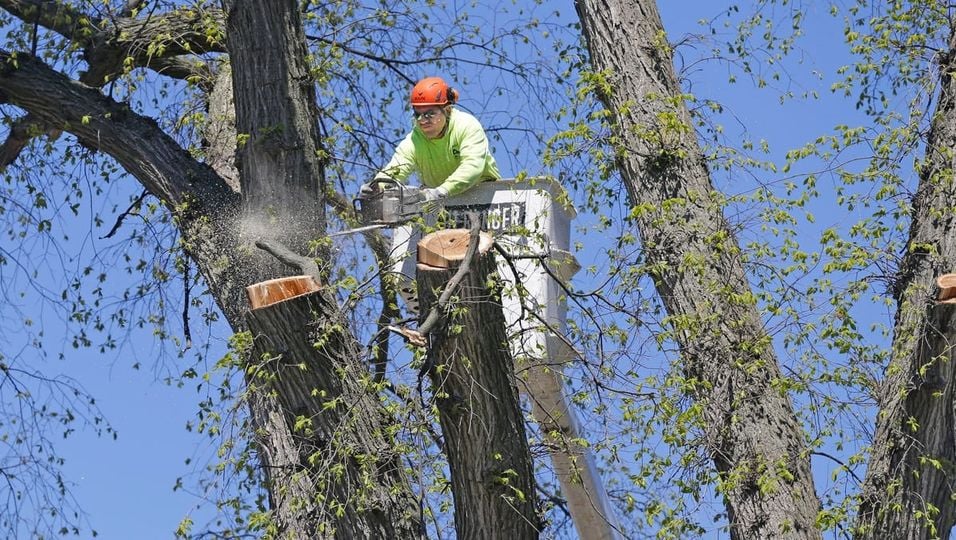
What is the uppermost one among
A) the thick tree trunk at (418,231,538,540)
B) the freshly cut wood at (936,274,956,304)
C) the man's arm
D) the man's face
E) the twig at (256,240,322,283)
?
the man's face

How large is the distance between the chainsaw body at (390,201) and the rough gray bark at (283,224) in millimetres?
290

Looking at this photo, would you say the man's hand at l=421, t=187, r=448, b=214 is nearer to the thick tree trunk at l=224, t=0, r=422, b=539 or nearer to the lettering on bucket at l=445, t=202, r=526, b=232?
the lettering on bucket at l=445, t=202, r=526, b=232

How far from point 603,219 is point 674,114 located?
0.64 metres

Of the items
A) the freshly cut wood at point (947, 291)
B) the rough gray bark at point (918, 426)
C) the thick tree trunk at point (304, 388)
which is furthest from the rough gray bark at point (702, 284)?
the thick tree trunk at point (304, 388)

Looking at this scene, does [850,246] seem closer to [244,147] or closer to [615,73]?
[615,73]

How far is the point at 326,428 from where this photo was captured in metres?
7.03

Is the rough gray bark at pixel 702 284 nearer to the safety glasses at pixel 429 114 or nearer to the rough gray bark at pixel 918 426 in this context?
the rough gray bark at pixel 918 426

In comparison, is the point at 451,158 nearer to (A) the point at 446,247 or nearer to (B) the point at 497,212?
(B) the point at 497,212

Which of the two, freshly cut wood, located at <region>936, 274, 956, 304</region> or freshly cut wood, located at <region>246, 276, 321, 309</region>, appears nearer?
freshly cut wood, located at <region>936, 274, 956, 304</region>

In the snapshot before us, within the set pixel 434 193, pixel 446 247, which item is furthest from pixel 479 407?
pixel 434 193

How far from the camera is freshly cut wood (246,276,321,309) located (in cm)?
691

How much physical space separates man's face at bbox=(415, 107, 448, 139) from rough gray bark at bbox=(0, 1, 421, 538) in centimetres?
64

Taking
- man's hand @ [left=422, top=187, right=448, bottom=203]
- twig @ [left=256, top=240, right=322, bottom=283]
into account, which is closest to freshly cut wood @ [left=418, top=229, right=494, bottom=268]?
twig @ [left=256, top=240, right=322, bottom=283]

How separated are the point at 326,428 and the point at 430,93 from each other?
2.00 meters
